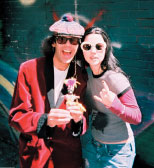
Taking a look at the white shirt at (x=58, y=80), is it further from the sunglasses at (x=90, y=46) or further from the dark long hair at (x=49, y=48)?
the sunglasses at (x=90, y=46)

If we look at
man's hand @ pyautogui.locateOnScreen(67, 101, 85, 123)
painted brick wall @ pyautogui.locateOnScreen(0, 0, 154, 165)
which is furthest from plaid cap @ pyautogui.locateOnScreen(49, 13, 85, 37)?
painted brick wall @ pyautogui.locateOnScreen(0, 0, 154, 165)

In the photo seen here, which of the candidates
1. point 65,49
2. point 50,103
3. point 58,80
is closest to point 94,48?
point 65,49

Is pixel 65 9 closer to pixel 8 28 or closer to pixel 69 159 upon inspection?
pixel 8 28

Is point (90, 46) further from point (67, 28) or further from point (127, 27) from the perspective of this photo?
point (127, 27)

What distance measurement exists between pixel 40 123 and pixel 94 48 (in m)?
0.80

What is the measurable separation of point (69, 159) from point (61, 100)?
1.96 feet

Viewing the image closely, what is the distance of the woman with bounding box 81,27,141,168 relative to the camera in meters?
2.43

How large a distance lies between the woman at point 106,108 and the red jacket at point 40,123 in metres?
0.15

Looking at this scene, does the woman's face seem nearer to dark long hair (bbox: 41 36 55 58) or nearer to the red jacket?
the red jacket

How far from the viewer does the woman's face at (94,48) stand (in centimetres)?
247

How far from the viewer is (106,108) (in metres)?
2.56

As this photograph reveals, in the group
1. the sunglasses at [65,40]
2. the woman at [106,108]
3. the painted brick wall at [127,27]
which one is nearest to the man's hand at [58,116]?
the woman at [106,108]

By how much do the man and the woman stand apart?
5.2 inches

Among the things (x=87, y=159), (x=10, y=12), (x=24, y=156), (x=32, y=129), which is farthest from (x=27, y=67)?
(x=10, y=12)
